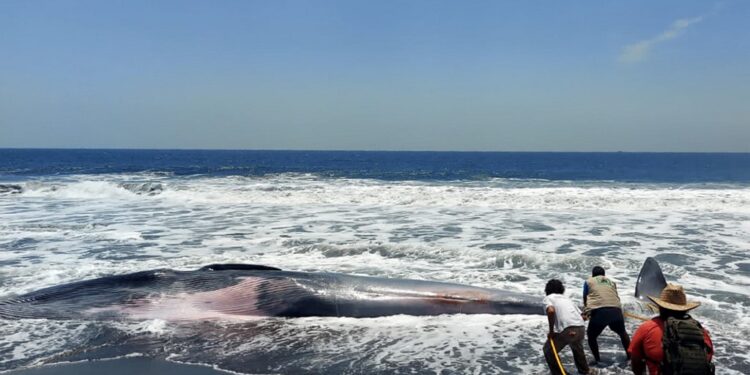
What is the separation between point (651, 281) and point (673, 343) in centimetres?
438

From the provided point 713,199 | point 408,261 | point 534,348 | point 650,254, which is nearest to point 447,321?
point 534,348

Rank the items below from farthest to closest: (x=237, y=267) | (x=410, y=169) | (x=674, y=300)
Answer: (x=410, y=169) → (x=237, y=267) → (x=674, y=300)

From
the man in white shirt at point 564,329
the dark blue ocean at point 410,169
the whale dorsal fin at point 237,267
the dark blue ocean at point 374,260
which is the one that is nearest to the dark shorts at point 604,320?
the dark blue ocean at point 374,260

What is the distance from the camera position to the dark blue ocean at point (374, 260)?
6273 mm

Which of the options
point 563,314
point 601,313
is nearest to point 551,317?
point 563,314

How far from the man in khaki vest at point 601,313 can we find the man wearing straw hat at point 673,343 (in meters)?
2.05

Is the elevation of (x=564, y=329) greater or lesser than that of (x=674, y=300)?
lesser

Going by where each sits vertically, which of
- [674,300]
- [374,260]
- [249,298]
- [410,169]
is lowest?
[374,260]

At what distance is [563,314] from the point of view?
5480 millimetres

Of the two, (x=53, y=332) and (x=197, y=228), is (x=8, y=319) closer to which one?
(x=53, y=332)

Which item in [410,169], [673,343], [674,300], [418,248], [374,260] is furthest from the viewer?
[410,169]

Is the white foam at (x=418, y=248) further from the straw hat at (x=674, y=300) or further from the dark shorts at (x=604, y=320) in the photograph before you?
the straw hat at (x=674, y=300)

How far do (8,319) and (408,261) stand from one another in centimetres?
684

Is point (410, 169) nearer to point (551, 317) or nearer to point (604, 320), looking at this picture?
point (604, 320)
